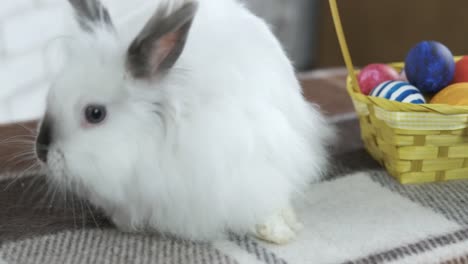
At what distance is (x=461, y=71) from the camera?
1.27 metres

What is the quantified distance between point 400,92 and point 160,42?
1.72 feet

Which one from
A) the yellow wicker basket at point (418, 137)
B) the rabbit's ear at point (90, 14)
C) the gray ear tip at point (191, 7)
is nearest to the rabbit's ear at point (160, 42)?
the gray ear tip at point (191, 7)

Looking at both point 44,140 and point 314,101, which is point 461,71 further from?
point 44,140

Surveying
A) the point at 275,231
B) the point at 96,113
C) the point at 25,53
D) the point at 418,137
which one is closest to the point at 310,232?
the point at 275,231

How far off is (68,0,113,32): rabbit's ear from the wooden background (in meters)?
1.78

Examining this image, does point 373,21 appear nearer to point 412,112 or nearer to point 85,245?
point 412,112

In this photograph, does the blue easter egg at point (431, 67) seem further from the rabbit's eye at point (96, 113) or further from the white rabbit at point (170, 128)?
the rabbit's eye at point (96, 113)

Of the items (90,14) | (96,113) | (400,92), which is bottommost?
(400,92)

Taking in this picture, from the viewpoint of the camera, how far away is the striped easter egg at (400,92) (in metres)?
1.20

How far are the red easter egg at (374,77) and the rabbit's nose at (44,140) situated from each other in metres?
0.69

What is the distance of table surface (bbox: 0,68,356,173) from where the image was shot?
1.31m

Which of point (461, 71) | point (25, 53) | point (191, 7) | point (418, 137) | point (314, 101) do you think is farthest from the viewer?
point (25, 53)

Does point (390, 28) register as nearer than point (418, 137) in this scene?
No

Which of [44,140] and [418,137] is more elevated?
[44,140]
